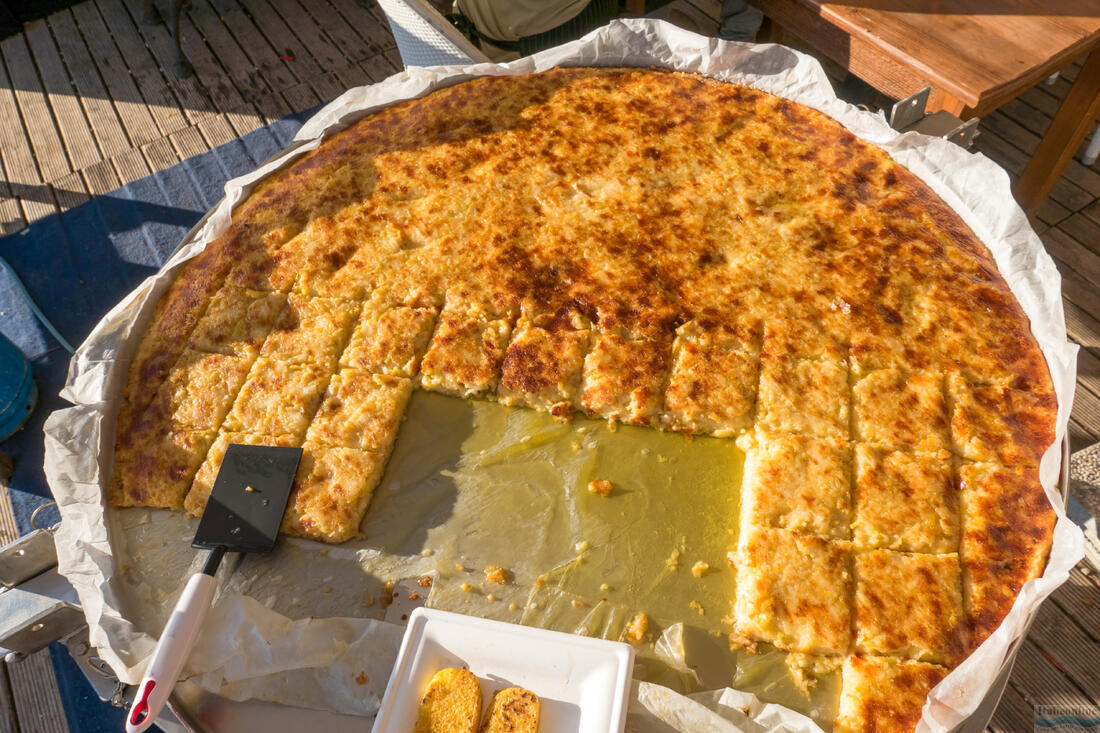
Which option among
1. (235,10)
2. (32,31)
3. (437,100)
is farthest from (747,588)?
(32,31)

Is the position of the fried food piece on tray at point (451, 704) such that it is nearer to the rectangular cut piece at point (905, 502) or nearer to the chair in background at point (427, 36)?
the rectangular cut piece at point (905, 502)

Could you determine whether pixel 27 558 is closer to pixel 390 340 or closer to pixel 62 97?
pixel 390 340

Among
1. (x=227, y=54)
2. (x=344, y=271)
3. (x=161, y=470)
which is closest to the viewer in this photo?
(x=161, y=470)

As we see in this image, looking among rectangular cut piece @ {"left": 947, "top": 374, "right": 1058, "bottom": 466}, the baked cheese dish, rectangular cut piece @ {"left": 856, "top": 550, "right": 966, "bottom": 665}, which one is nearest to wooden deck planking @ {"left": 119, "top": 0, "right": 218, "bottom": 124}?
the baked cheese dish

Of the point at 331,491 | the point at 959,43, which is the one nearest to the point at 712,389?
the point at 331,491

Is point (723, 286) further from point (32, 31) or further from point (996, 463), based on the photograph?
point (32, 31)

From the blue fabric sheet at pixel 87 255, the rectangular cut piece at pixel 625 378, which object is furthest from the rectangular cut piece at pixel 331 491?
the blue fabric sheet at pixel 87 255

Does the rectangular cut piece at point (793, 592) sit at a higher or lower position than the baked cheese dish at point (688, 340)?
lower
